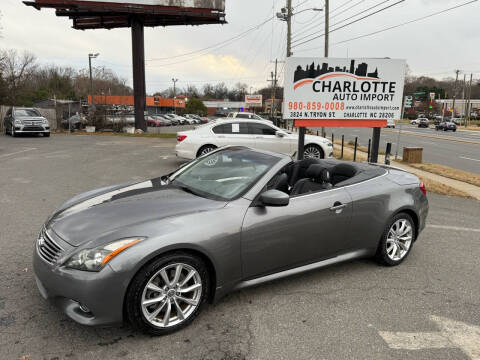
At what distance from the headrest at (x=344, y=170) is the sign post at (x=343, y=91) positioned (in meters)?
5.17

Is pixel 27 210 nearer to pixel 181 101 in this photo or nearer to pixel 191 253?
pixel 191 253

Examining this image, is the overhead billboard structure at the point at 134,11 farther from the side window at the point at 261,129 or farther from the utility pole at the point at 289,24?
the side window at the point at 261,129

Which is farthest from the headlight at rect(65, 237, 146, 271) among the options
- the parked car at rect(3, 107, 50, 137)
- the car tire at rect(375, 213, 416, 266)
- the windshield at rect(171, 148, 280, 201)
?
the parked car at rect(3, 107, 50, 137)

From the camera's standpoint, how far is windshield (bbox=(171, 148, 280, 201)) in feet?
11.6

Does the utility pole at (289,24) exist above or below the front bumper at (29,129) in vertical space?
above

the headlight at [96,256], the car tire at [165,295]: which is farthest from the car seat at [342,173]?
the headlight at [96,256]

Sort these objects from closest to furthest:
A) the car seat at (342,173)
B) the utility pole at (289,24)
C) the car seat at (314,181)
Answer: the car seat at (314,181), the car seat at (342,173), the utility pole at (289,24)

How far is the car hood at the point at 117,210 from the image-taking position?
2883mm

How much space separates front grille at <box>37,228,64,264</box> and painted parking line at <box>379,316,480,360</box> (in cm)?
268

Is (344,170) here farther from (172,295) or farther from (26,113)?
(26,113)

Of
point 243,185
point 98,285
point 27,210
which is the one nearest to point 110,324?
point 98,285

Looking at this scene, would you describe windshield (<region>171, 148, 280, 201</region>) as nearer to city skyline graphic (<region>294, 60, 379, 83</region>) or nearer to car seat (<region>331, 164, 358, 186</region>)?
car seat (<region>331, 164, 358, 186</region>)

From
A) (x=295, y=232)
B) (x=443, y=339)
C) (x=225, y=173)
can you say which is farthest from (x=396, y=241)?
(x=225, y=173)

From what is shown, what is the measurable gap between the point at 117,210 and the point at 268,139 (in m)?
8.71
